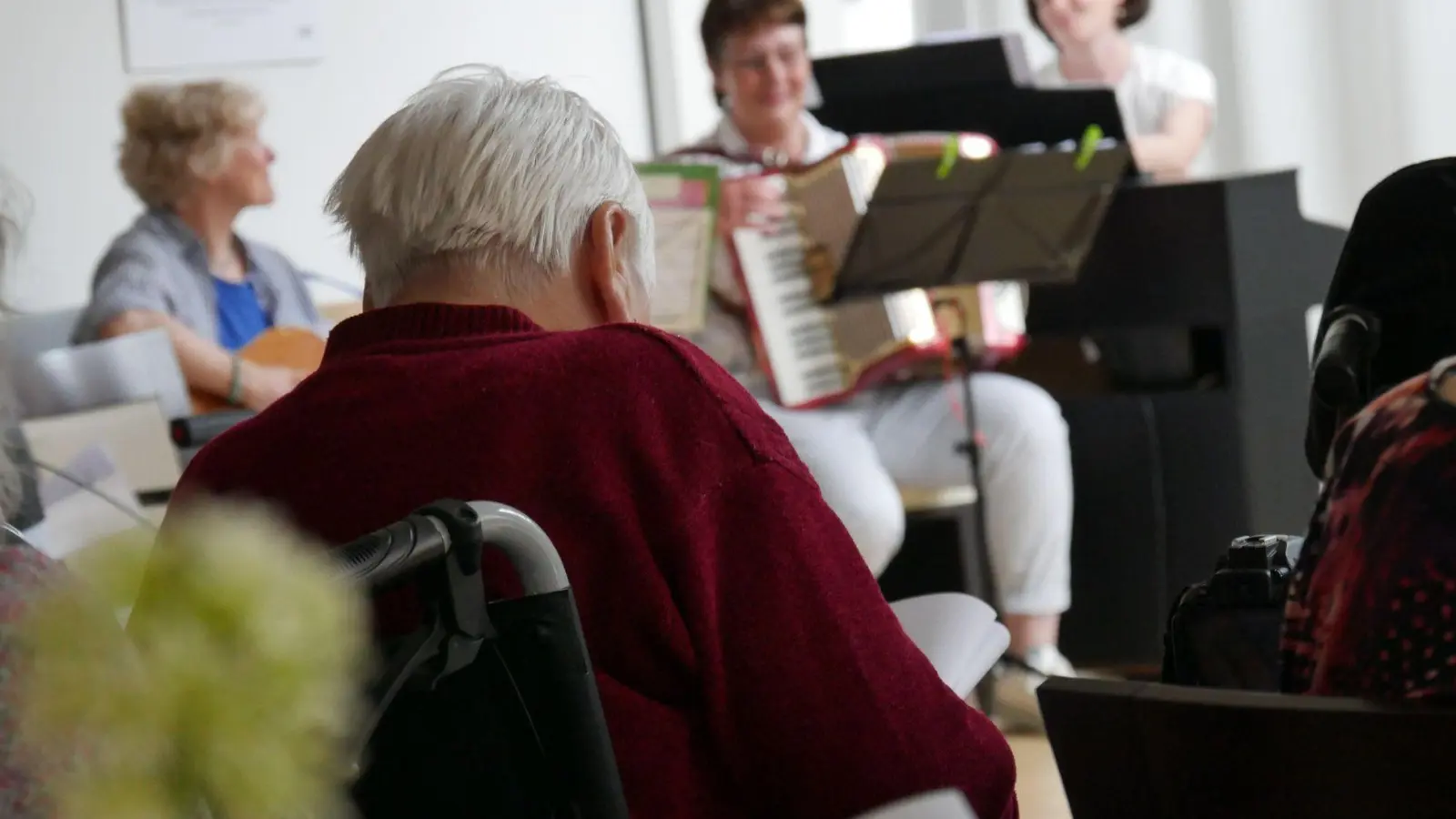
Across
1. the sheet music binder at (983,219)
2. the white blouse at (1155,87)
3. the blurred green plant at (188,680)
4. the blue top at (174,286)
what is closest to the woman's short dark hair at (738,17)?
the sheet music binder at (983,219)

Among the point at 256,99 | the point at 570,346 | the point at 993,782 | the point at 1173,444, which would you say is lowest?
the point at 1173,444

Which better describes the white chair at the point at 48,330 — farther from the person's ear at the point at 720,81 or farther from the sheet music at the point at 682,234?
the person's ear at the point at 720,81

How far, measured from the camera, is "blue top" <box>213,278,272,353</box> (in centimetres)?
359

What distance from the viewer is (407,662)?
73cm

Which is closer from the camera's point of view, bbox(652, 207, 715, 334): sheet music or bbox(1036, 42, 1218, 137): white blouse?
bbox(652, 207, 715, 334): sheet music

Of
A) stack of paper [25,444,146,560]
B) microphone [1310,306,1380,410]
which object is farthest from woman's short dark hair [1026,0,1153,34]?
microphone [1310,306,1380,410]

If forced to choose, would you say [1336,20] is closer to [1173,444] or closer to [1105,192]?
[1173,444]

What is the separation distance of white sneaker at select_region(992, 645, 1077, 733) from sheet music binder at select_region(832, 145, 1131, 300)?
0.71 metres

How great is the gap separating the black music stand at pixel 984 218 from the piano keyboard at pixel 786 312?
0.67 feet

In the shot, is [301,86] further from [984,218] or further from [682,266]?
[984,218]

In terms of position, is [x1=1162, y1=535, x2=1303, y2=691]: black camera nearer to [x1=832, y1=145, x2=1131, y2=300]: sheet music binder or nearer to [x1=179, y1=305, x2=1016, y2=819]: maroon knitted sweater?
[x1=179, y1=305, x2=1016, y2=819]: maroon knitted sweater

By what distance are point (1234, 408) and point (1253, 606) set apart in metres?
2.24

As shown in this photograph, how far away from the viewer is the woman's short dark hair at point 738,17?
3430mm

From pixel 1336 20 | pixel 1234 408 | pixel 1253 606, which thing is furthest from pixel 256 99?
pixel 1253 606
